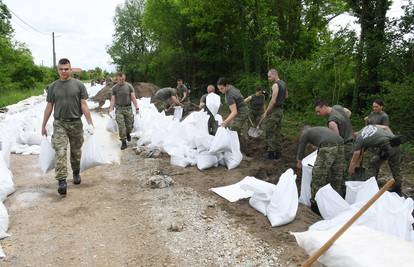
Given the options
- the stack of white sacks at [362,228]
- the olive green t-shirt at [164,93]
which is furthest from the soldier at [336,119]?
the olive green t-shirt at [164,93]

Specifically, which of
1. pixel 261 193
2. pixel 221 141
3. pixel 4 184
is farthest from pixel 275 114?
pixel 4 184

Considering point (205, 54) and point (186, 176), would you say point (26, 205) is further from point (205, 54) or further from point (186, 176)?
point (205, 54)

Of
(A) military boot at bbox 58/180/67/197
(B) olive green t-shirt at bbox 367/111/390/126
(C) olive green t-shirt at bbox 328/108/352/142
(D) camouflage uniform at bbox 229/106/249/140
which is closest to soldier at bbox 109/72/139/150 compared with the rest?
(D) camouflage uniform at bbox 229/106/249/140

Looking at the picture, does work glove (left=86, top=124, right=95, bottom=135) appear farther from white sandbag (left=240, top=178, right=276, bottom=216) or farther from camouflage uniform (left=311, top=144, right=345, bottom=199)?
camouflage uniform (left=311, top=144, right=345, bottom=199)

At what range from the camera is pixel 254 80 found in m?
13.9

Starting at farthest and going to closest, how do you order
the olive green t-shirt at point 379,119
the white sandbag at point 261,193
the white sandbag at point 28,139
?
the white sandbag at point 28,139 → the olive green t-shirt at point 379,119 → the white sandbag at point 261,193

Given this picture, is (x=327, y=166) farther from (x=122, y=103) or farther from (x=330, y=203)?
(x=122, y=103)

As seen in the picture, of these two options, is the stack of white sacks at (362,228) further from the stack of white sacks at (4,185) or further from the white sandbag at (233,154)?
the stack of white sacks at (4,185)

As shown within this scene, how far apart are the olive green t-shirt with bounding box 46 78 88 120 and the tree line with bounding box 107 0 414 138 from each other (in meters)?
6.32

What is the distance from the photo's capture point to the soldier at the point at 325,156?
13.6ft

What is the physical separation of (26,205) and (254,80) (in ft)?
35.8

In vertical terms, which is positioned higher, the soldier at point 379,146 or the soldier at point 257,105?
the soldier at point 257,105

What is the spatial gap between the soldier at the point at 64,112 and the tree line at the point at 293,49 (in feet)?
20.6

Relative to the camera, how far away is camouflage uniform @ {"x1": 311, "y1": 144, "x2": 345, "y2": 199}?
4.14 m
